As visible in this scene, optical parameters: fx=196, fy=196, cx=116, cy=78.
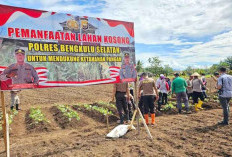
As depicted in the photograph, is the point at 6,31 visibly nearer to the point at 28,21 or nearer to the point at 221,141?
the point at 28,21

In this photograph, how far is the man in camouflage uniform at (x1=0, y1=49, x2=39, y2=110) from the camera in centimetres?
398

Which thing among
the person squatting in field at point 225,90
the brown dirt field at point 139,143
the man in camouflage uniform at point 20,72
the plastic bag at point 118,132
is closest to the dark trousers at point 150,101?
the brown dirt field at point 139,143

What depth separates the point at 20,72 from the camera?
411cm

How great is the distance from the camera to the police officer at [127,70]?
5.46 metres

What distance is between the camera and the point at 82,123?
7.64 meters

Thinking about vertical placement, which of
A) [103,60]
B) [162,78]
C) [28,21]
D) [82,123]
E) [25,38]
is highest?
[28,21]

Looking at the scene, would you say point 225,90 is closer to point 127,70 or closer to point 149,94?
point 149,94

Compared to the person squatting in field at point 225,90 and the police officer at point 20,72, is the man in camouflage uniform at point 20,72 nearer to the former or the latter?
the police officer at point 20,72

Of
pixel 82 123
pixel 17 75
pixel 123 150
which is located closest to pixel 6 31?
pixel 17 75

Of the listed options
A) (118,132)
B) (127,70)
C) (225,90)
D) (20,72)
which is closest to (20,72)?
(20,72)

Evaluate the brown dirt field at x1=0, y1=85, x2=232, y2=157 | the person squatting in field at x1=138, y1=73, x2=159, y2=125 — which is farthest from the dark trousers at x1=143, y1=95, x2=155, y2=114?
the brown dirt field at x1=0, y1=85, x2=232, y2=157

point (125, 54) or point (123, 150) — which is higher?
point (125, 54)

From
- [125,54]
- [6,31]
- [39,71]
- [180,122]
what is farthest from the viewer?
[180,122]

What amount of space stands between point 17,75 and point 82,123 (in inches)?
160
